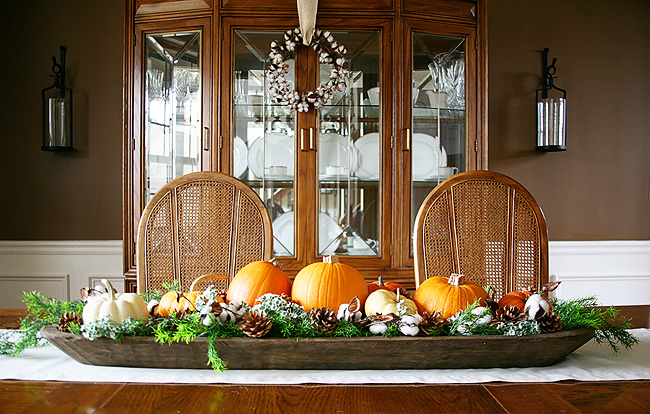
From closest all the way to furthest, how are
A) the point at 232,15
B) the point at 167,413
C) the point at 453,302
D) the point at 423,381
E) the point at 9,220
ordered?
the point at 167,413 → the point at 423,381 → the point at 453,302 → the point at 232,15 → the point at 9,220

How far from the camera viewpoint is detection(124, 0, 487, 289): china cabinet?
2.24m

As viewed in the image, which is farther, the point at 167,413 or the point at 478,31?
the point at 478,31

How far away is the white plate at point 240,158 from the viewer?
2292 mm

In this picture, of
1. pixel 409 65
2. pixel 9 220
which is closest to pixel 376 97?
pixel 409 65

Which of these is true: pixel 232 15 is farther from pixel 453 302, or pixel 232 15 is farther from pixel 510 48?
pixel 453 302

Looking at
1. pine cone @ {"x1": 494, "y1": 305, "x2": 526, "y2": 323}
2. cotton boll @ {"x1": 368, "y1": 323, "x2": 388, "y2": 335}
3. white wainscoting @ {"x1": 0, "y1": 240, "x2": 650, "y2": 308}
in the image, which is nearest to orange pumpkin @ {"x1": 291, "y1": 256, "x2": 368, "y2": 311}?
cotton boll @ {"x1": 368, "y1": 323, "x2": 388, "y2": 335}

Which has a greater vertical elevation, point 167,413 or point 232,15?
point 232,15

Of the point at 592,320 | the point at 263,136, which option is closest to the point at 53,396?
the point at 592,320

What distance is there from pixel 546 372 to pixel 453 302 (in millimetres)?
173

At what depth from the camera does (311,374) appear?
0.74m

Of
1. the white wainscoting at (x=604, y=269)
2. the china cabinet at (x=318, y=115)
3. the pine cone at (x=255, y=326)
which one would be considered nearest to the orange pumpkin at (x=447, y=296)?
the pine cone at (x=255, y=326)

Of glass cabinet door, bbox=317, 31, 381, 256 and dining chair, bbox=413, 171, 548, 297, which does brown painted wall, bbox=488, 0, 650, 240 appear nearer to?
glass cabinet door, bbox=317, 31, 381, 256

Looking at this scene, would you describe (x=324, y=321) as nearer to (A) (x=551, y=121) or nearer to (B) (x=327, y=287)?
(B) (x=327, y=287)

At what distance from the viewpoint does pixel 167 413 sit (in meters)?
0.59
